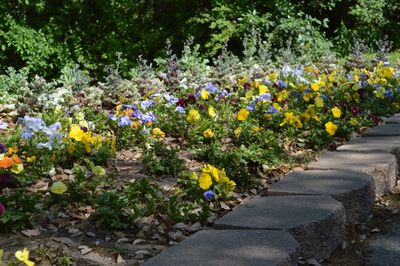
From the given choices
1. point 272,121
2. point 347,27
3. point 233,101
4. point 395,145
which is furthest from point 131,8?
point 395,145

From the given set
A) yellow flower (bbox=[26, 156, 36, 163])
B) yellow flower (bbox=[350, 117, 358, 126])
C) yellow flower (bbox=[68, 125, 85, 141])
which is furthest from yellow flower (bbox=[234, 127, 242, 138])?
yellow flower (bbox=[26, 156, 36, 163])

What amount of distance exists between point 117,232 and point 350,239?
46.6 inches

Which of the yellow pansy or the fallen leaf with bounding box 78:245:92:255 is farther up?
the yellow pansy

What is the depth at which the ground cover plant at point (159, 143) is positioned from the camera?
9.98 ft

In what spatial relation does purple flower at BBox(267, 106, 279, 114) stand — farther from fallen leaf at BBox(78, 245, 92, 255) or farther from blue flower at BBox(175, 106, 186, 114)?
fallen leaf at BBox(78, 245, 92, 255)

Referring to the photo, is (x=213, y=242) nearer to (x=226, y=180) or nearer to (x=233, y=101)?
(x=226, y=180)

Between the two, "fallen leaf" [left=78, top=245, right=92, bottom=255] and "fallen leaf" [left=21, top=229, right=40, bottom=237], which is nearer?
"fallen leaf" [left=78, top=245, right=92, bottom=255]

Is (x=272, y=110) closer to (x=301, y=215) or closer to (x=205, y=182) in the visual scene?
(x=205, y=182)

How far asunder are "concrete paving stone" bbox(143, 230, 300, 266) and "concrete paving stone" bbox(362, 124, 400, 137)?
232 cm

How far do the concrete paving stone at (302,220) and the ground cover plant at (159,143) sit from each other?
214 millimetres

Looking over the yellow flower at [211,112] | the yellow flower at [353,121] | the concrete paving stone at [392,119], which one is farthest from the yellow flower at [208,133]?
the concrete paving stone at [392,119]

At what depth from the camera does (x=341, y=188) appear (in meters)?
3.39

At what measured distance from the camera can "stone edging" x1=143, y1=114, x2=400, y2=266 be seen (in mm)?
2504

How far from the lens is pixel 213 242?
2.64 meters
